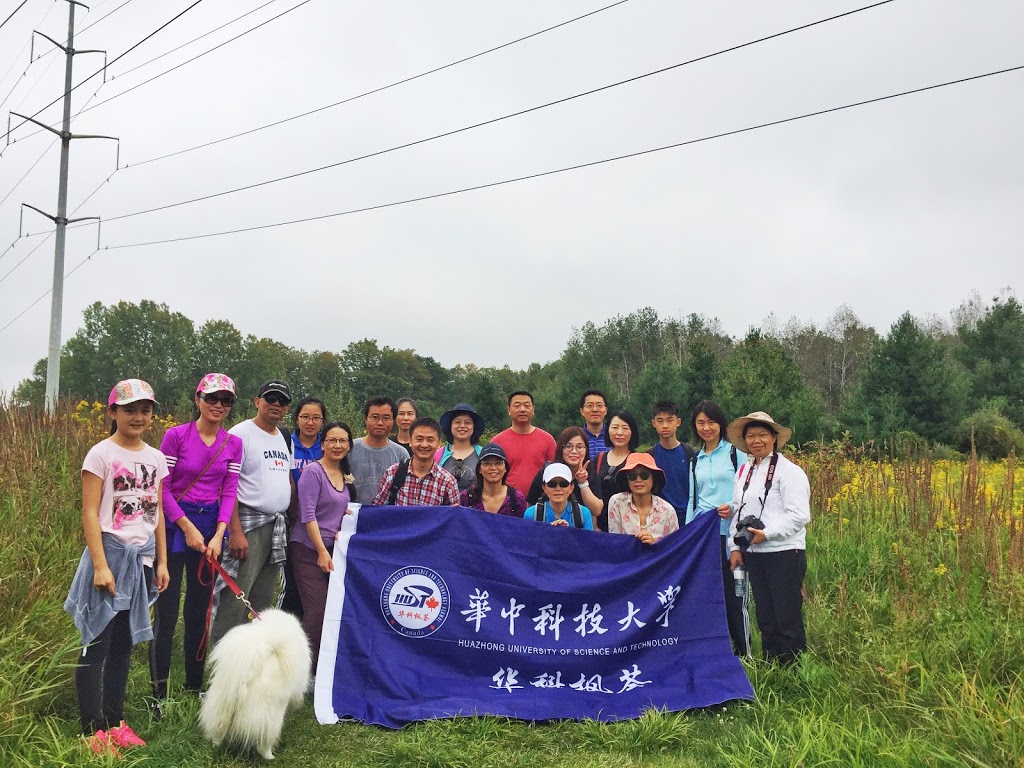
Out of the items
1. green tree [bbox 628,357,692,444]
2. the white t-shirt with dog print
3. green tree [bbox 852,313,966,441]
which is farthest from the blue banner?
green tree [bbox 628,357,692,444]

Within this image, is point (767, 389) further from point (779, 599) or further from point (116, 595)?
point (116, 595)

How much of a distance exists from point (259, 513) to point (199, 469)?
21.5 inches

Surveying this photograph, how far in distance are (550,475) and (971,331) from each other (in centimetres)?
4320

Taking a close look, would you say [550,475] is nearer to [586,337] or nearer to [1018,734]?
[1018,734]

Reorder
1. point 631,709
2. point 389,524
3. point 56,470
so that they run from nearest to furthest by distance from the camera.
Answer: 1. point 631,709
2. point 389,524
3. point 56,470

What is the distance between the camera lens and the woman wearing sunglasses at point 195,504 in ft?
14.9

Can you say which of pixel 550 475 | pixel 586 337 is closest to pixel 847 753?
pixel 550 475

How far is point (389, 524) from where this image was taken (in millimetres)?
5215


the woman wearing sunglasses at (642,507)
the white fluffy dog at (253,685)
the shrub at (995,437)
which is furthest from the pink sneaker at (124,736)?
the shrub at (995,437)

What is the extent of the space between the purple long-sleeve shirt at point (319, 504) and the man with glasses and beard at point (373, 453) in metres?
0.44

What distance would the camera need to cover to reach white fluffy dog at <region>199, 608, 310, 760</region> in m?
3.89

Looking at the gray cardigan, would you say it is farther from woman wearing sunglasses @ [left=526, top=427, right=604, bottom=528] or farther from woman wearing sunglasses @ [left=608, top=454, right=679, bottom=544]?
woman wearing sunglasses @ [left=608, top=454, right=679, bottom=544]

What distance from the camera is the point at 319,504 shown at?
5.14 meters

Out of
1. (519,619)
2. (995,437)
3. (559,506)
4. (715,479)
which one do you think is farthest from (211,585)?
(995,437)
